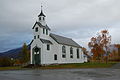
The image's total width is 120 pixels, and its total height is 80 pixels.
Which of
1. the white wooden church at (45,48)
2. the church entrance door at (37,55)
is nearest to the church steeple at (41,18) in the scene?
the white wooden church at (45,48)

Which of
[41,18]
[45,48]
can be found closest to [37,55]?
[45,48]

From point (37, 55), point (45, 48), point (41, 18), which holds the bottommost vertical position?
point (37, 55)

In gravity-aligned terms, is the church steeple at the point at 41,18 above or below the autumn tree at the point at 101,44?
above

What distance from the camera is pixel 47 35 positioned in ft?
157

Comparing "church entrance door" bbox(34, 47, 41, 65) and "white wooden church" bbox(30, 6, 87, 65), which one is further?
"church entrance door" bbox(34, 47, 41, 65)

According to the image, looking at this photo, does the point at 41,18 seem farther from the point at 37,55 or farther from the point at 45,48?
the point at 37,55

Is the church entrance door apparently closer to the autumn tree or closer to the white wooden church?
the white wooden church

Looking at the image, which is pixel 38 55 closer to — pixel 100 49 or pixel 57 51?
pixel 57 51

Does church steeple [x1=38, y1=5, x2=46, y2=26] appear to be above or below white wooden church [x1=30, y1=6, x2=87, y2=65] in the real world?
above

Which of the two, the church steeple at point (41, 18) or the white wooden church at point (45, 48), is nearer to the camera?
the white wooden church at point (45, 48)

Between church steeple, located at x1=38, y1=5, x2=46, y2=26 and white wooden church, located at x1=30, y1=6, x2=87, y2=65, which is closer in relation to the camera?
white wooden church, located at x1=30, y1=6, x2=87, y2=65

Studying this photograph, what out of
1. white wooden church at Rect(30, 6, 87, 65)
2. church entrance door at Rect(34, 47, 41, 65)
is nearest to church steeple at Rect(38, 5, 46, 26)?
white wooden church at Rect(30, 6, 87, 65)

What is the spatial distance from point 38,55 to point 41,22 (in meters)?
9.31

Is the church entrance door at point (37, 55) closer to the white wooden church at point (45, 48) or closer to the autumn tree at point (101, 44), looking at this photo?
the white wooden church at point (45, 48)
